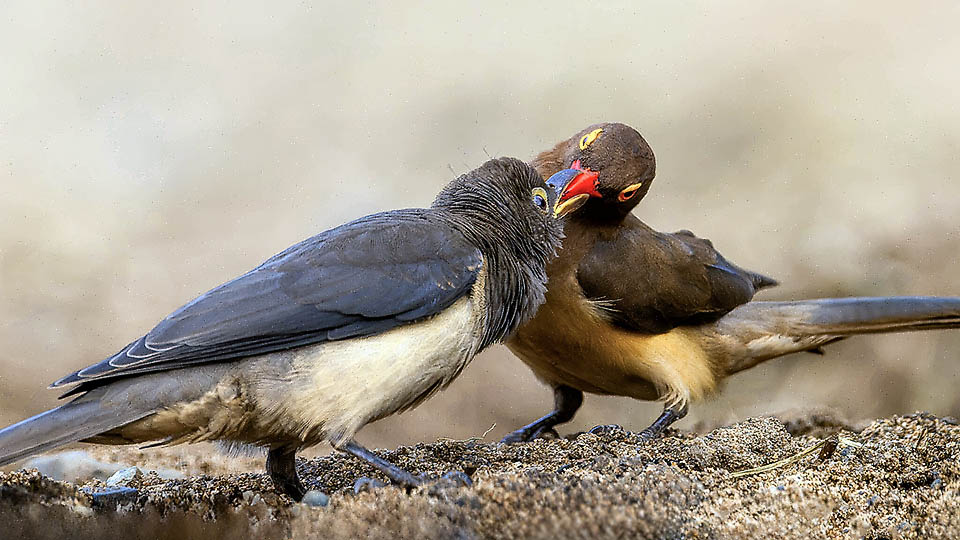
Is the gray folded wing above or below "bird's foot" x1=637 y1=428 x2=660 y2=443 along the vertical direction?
above

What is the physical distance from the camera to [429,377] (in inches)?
128

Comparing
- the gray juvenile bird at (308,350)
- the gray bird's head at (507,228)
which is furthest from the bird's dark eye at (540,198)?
the gray juvenile bird at (308,350)

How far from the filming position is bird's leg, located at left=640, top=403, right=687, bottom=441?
183 inches

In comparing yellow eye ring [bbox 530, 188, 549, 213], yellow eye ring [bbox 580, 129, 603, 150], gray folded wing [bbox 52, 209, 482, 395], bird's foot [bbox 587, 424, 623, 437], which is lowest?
bird's foot [bbox 587, 424, 623, 437]

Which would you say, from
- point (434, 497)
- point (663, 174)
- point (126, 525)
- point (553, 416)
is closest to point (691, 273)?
point (553, 416)

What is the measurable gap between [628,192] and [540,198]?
733 mm

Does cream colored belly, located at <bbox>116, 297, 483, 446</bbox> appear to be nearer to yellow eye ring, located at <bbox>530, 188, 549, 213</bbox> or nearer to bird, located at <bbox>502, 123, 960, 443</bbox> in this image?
yellow eye ring, located at <bbox>530, 188, 549, 213</bbox>

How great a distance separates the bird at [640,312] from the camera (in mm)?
4559

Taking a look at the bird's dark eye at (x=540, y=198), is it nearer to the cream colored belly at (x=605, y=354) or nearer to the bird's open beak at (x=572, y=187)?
the bird's open beak at (x=572, y=187)

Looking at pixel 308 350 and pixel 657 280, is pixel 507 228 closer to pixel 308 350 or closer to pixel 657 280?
pixel 308 350

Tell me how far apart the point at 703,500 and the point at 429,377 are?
994mm

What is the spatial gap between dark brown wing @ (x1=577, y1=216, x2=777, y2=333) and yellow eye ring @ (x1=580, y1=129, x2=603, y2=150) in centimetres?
49

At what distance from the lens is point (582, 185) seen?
4391 mm

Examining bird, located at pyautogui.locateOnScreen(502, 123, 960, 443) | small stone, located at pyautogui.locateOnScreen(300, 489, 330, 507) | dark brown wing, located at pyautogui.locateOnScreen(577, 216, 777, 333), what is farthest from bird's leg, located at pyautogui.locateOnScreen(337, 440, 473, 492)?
dark brown wing, located at pyautogui.locateOnScreen(577, 216, 777, 333)
